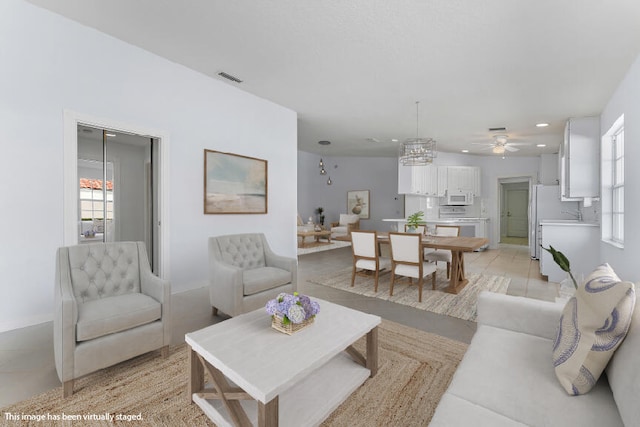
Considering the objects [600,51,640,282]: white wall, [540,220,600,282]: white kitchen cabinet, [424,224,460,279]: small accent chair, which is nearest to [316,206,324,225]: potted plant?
[424,224,460,279]: small accent chair

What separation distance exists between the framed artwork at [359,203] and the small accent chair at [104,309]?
8063 millimetres

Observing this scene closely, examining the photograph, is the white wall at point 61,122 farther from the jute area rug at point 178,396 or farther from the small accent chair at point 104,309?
the jute area rug at point 178,396

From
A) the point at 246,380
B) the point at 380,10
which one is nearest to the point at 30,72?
the point at 380,10

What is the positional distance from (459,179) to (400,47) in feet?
19.9

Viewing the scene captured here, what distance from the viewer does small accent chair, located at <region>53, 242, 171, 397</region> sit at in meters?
1.76

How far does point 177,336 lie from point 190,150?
2242mm

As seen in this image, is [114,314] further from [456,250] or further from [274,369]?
[456,250]

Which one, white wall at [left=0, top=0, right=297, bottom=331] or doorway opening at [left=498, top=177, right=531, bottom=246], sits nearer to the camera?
white wall at [left=0, top=0, right=297, bottom=331]

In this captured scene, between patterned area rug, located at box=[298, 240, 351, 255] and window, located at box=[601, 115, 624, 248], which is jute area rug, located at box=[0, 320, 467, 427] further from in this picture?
patterned area rug, located at box=[298, 240, 351, 255]

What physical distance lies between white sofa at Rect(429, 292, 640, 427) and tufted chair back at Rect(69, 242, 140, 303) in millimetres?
2373

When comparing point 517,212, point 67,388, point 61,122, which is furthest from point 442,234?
point 517,212

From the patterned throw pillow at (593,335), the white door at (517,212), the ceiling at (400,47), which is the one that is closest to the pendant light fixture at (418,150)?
the ceiling at (400,47)

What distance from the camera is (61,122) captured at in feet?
8.93

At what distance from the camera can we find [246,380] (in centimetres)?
129
